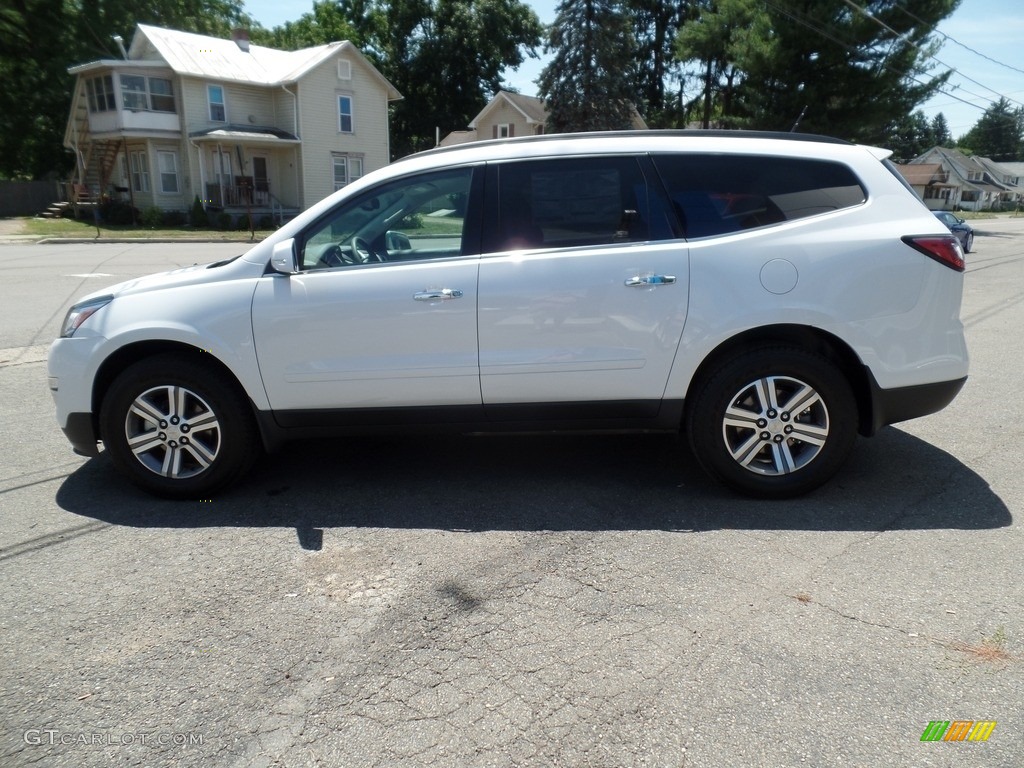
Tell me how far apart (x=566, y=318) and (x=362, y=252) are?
3.96ft

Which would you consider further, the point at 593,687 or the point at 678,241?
the point at 678,241

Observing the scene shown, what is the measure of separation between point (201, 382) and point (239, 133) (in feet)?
108

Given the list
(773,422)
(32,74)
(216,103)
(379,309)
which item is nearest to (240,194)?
(216,103)

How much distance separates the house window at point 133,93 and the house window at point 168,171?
2068 mm

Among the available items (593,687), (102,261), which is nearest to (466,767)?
(593,687)

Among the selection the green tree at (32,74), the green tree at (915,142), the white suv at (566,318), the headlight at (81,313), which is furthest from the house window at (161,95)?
the green tree at (915,142)

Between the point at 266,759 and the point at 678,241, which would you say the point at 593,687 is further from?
the point at 678,241

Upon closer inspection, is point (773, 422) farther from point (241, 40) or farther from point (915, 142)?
point (915, 142)

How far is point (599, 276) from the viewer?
4.12 metres

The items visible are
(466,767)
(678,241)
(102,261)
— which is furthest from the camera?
(102,261)

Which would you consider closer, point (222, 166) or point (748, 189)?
point (748, 189)

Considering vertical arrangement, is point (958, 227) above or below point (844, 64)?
below

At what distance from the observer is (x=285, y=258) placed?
4219 mm

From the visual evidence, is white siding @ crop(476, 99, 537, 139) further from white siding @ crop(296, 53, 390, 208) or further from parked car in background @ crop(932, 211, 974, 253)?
parked car in background @ crop(932, 211, 974, 253)
